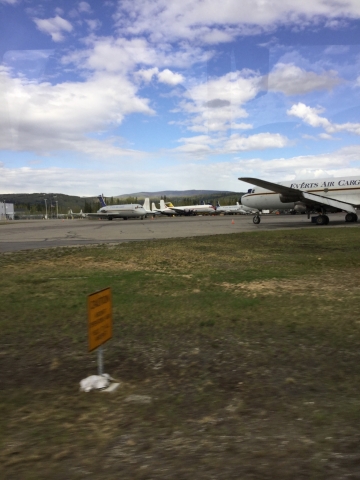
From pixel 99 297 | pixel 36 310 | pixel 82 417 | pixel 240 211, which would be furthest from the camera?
pixel 240 211

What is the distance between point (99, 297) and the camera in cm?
409

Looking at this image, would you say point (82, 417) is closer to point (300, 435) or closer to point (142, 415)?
point (142, 415)

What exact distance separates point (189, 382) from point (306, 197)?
27274 millimetres

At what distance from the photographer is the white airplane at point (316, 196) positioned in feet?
97.5

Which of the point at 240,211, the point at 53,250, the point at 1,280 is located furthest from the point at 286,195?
the point at 240,211

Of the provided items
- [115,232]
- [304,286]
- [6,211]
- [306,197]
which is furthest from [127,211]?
[6,211]

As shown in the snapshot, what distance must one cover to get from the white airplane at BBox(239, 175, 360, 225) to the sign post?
2620cm

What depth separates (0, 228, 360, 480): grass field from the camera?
2844 millimetres

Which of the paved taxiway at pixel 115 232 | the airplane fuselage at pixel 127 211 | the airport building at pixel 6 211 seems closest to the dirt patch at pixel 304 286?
the paved taxiway at pixel 115 232

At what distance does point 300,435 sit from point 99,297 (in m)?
2.26

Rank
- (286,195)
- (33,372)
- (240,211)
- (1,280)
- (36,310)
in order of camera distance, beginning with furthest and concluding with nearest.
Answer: (240,211)
(286,195)
(1,280)
(36,310)
(33,372)

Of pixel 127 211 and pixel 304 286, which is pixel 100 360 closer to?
pixel 304 286

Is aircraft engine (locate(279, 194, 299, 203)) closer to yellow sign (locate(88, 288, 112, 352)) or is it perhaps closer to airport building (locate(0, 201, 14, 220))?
yellow sign (locate(88, 288, 112, 352))

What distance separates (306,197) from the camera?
29312 mm
